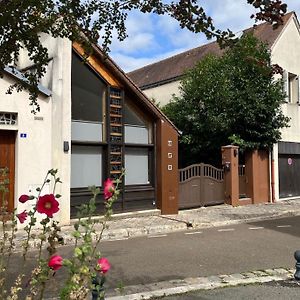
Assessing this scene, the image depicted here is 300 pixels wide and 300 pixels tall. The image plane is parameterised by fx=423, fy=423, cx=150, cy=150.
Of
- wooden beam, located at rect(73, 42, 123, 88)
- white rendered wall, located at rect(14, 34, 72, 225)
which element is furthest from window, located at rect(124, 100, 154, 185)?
white rendered wall, located at rect(14, 34, 72, 225)

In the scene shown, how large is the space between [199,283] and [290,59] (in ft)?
52.5

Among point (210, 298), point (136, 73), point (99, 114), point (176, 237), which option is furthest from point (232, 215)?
point (136, 73)

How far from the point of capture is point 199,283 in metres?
5.69

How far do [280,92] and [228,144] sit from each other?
9.20 feet

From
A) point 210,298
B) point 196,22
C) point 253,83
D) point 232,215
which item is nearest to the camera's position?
point 196,22

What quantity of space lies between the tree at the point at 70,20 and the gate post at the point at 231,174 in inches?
449

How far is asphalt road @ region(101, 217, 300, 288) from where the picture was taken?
644 cm

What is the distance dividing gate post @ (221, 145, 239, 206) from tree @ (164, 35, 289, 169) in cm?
66

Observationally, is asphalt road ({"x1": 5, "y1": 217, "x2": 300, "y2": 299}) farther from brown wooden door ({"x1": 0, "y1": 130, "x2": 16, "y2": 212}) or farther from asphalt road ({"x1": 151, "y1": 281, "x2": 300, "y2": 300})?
brown wooden door ({"x1": 0, "y1": 130, "x2": 16, "y2": 212})

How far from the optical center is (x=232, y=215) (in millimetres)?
13211

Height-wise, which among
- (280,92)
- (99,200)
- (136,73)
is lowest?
(99,200)

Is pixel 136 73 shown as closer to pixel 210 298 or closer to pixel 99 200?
pixel 99 200

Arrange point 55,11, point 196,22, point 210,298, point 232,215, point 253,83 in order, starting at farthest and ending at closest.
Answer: point 253,83
point 232,215
point 210,298
point 55,11
point 196,22

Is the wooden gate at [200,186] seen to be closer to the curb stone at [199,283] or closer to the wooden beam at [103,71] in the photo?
the wooden beam at [103,71]
